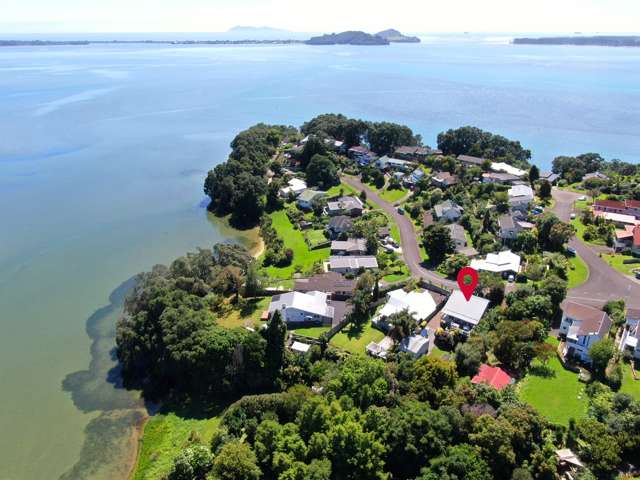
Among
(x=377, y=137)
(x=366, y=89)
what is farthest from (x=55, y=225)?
(x=366, y=89)

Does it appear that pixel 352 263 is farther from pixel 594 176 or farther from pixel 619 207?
pixel 594 176

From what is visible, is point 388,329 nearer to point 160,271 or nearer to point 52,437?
point 160,271

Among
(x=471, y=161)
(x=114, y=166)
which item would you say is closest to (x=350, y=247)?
(x=471, y=161)

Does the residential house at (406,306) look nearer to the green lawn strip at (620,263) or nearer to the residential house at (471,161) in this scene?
the green lawn strip at (620,263)

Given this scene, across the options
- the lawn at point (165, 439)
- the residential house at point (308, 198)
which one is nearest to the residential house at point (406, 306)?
the lawn at point (165, 439)

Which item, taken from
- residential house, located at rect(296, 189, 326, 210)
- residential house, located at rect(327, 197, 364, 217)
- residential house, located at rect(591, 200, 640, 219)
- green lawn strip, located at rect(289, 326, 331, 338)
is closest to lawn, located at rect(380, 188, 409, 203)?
residential house, located at rect(327, 197, 364, 217)
